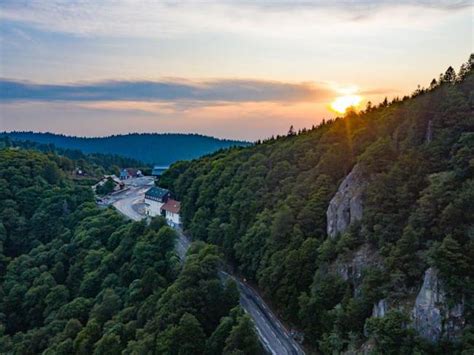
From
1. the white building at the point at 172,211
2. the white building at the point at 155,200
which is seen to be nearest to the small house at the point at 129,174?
the white building at the point at 155,200

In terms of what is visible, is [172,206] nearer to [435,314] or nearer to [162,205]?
[162,205]

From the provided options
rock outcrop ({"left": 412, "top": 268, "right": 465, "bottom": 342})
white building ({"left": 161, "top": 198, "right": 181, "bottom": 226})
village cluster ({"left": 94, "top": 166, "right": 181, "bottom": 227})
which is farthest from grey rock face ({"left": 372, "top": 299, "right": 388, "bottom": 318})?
white building ({"left": 161, "top": 198, "right": 181, "bottom": 226})

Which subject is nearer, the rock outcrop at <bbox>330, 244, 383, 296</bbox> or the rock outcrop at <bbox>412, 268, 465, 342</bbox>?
the rock outcrop at <bbox>412, 268, 465, 342</bbox>

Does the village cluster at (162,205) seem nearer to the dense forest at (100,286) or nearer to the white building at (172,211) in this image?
the white building at (172,211)

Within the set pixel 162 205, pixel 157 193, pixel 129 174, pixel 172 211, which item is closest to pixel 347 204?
pixel 172 211

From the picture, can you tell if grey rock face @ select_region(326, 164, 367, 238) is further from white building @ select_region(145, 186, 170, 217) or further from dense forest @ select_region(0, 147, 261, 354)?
white building @ select_region(145, 186, 170, 217)

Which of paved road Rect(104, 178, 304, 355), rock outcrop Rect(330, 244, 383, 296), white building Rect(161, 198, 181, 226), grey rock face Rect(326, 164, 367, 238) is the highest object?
grey rock face Rect(326, 164, 367, 238)
